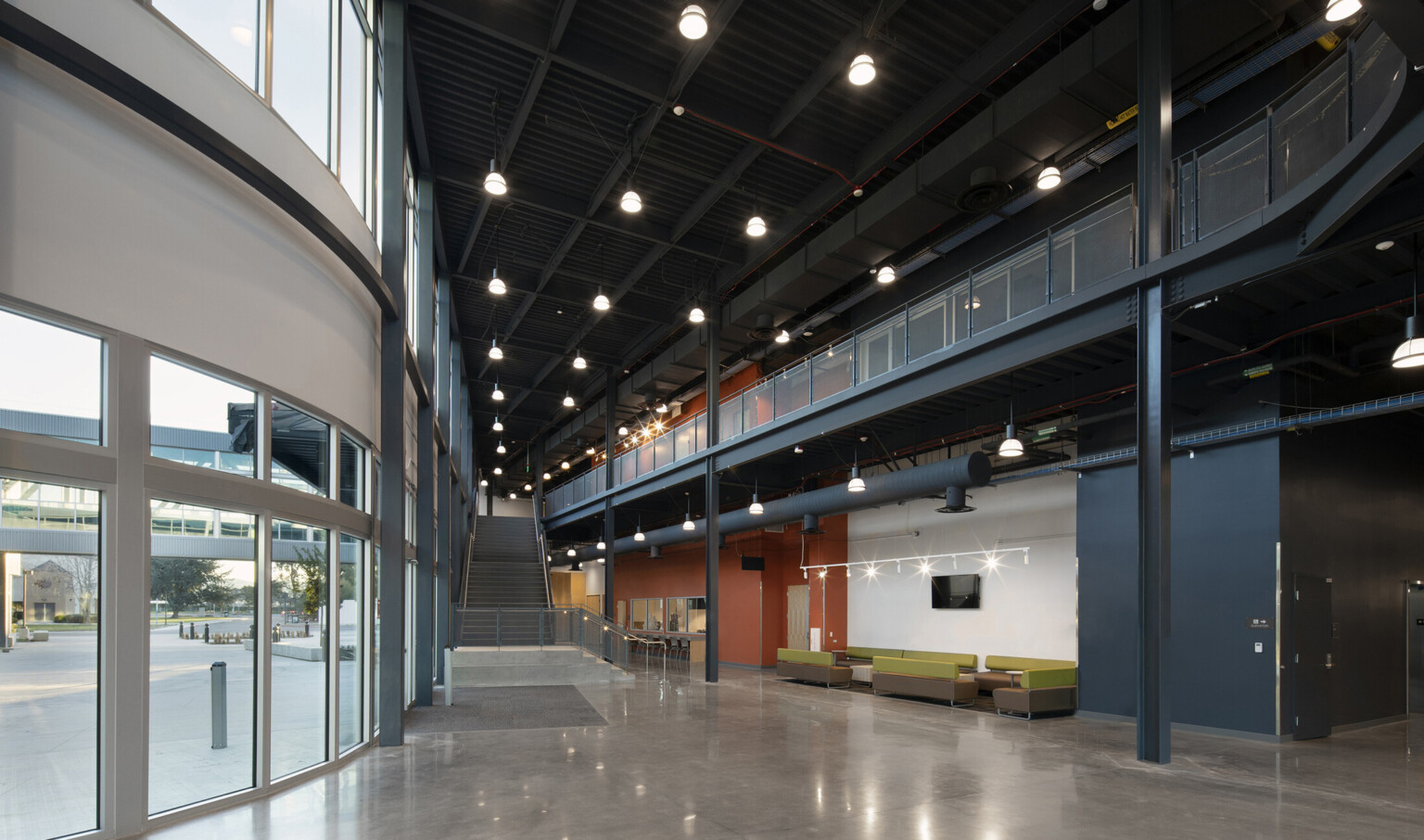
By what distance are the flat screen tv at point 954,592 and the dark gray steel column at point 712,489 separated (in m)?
4.89

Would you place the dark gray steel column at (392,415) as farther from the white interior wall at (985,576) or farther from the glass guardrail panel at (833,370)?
the white interior wall at (985,576)

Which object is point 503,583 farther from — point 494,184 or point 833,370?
point 494,184

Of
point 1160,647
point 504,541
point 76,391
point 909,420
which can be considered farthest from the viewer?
point 504,541

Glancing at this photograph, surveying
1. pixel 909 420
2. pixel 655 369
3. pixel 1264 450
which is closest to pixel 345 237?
pixel 909 420

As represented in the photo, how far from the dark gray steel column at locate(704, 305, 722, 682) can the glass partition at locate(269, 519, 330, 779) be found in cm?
1067

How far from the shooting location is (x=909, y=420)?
49.3 ft

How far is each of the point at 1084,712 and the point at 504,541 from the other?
2040 cm

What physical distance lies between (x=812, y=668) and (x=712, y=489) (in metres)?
4.64

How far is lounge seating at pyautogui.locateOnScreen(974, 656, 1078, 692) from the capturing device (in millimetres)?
14610

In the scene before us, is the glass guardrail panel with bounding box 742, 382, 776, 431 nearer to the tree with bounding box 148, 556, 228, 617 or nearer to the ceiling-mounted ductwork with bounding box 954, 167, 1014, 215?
the ceiling-mounted ductwork with bounding box 954, 167, 1014, 215

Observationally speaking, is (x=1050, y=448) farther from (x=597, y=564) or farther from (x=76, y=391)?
(x=597, y=564)

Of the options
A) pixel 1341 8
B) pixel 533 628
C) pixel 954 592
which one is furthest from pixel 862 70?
pixel 533 628

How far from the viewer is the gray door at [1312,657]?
1053 cm

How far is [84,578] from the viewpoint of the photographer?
16.8 ft
